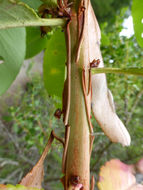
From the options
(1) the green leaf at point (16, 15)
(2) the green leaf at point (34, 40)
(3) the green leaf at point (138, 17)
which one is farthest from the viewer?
(2) the green leaf at point (34, 40)

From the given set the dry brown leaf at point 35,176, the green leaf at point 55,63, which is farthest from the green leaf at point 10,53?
the dry brown leaf at point 35,176

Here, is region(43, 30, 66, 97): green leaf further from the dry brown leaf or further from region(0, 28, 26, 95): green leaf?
the dry brown leaf

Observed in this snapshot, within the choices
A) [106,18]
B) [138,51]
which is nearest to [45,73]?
[138,51]

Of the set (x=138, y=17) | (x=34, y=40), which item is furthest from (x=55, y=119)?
(x=138, y=17)

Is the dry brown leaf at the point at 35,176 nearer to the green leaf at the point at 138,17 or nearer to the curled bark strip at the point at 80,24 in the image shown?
the curled bark strip at the point at 80,24

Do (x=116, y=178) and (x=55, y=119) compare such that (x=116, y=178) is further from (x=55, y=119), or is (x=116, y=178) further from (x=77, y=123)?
(x=55, y=119)
